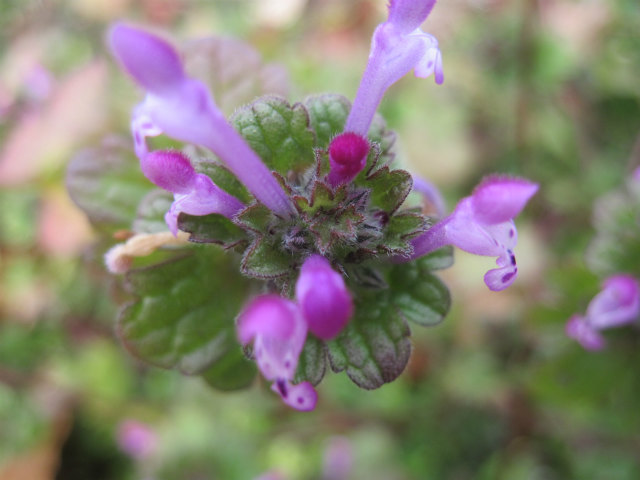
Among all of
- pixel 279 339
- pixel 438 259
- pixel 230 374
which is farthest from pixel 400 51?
pixel 230 374

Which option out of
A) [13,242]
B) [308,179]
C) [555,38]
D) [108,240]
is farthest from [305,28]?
[308,179]

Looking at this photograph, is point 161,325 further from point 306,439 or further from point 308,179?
point 306,439

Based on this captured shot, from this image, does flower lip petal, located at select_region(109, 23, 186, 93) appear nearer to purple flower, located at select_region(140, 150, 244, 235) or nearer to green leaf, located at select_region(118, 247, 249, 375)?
purple flower, located at select_region(140, 150, 244, 235)

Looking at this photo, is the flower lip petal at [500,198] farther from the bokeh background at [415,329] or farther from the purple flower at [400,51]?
the bokeh background at [415,329]

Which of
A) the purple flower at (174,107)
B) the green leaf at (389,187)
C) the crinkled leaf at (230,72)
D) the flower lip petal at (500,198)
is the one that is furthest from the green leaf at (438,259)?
the crinkled leaf at (230,72)

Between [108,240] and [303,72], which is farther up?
[108,240]

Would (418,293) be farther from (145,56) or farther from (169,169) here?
(145,56)
